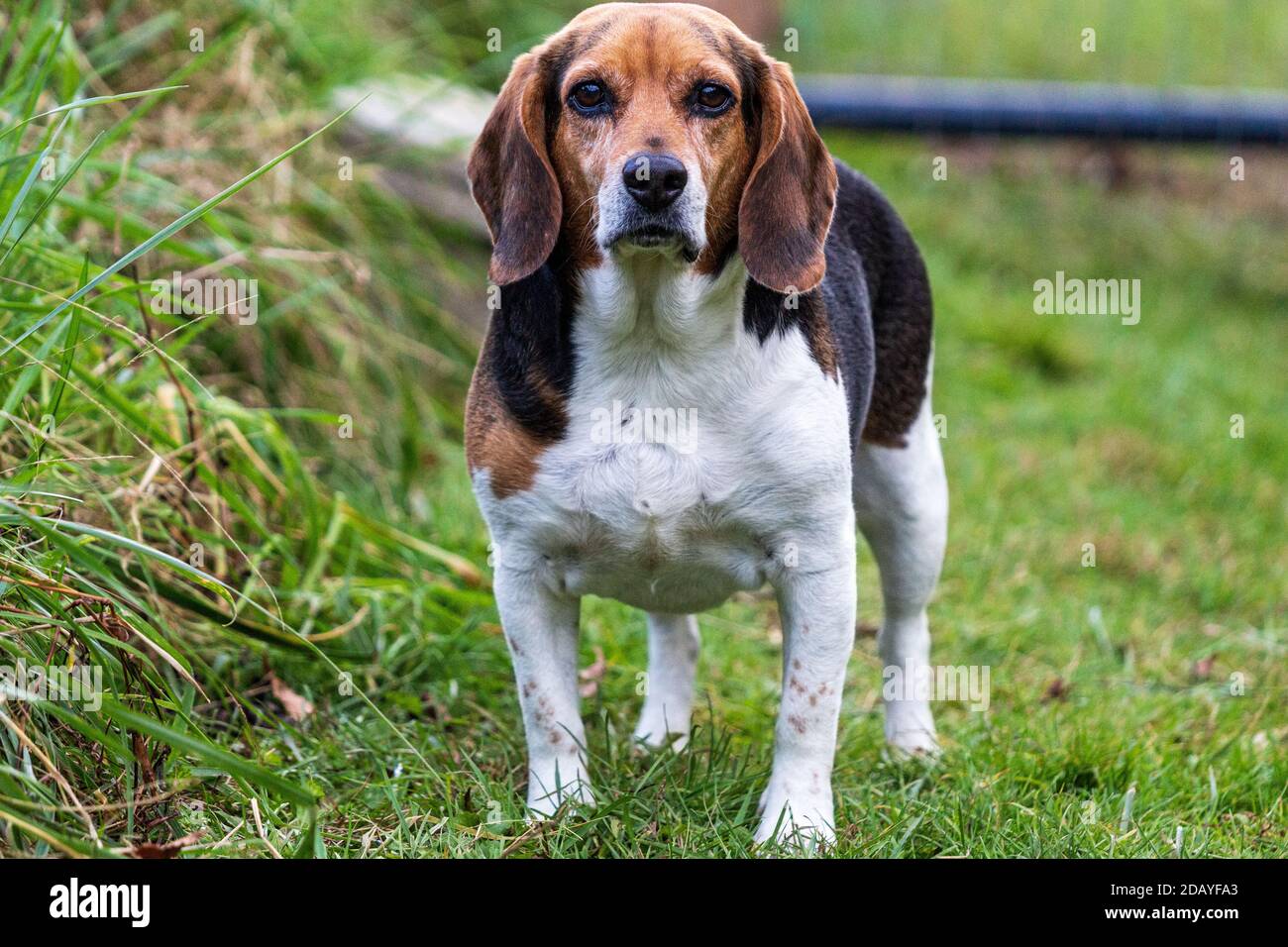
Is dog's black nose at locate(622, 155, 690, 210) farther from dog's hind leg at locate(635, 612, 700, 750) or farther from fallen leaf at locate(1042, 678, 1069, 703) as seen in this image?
fallen leaf at locate(1042, 678, 1069, 703)

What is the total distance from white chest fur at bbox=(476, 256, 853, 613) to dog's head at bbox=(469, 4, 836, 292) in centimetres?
12

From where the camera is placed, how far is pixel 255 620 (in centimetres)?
402

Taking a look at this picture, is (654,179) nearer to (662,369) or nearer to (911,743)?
(662,369)

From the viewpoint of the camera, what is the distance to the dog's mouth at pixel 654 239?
3014 mm

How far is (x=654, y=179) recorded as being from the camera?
2947mm

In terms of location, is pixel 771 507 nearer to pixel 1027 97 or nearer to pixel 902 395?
pixel 902 395

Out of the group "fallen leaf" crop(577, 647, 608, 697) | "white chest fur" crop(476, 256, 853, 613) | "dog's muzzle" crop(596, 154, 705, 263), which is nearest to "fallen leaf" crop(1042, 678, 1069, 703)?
"fallen leaf" crop(577, 647, 608, 697)

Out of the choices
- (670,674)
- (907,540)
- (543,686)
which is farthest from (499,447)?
(907,540)

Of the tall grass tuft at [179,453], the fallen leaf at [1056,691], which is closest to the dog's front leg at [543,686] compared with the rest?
the tall grass tuft at [179,453]

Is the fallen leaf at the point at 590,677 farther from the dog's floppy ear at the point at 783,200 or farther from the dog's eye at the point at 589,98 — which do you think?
the dog's eye at the point at 589,98

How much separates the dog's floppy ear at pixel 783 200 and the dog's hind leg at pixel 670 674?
1145 millimetres

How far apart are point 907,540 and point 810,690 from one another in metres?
0.81

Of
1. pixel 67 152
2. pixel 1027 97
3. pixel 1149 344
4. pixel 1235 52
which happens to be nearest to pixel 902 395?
pixel 67 152

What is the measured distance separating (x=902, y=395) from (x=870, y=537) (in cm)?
40
